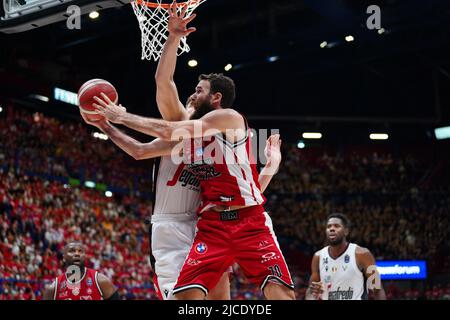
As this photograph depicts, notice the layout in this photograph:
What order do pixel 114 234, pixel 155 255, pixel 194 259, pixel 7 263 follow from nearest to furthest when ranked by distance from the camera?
pixel 194 259 → pixel 155 255 → pixel 7 263 → pixel 114 234

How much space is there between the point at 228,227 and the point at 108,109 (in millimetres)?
1058

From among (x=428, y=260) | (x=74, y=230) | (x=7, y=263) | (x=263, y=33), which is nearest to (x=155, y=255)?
(x=7, y=263)

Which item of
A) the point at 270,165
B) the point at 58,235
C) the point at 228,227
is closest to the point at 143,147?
the point at 228,227

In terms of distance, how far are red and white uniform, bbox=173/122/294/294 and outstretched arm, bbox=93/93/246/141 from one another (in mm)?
128

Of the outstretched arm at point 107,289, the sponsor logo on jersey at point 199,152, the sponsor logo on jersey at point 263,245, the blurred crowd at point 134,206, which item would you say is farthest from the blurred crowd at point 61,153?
the sponsor logo on jersey at point 263,245

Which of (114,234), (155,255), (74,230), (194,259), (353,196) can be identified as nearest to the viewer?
(194,259)

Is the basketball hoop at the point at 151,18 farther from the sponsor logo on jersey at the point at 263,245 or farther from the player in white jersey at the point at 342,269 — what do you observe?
the player in white jersey at the point at 342,269

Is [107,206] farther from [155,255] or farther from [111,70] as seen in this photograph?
[155,255]

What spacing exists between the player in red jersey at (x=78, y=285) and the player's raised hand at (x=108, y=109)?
7.51 ft

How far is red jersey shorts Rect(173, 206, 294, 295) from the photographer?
4207 millimetres

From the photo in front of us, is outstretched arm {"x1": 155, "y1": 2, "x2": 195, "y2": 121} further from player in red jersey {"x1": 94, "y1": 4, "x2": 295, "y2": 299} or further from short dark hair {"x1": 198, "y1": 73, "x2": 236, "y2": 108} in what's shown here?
short dark hair {"x1": 198, "y1": 73, "x2": 236, "y2": 108}

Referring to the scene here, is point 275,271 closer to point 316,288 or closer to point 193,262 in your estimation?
point 193,262

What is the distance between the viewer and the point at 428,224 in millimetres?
19828
